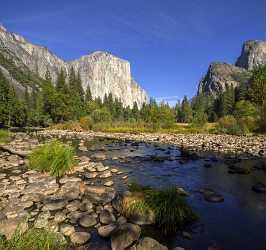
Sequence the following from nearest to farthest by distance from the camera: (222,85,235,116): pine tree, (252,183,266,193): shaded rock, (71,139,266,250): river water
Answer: (71,139,266,250): river water
(252,183,266,193): shaded rock
(222,85,235,116): pine tree

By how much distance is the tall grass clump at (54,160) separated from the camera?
35.2 ft

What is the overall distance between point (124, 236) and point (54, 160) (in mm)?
6607

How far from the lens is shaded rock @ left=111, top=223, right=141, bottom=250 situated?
5.18m

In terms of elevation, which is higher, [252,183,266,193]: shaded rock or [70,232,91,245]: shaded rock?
[252,183,266,193]: shaded rock

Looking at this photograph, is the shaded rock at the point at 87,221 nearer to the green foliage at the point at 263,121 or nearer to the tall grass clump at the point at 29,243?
the tall grass clump at the point at 29,243

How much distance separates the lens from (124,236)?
538 cm

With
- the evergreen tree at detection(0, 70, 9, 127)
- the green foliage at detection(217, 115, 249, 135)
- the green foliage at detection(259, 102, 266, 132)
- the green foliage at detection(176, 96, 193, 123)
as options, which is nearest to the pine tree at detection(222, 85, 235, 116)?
the green foliage at detection(176, 96, 193, 123)

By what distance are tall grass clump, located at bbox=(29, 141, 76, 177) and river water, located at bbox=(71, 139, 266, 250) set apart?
2557 mm

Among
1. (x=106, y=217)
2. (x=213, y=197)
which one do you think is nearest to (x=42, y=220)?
(x=106, y=217)

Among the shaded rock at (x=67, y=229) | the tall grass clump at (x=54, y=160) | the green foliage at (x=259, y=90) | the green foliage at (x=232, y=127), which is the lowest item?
the shaded rock at (x=67, y=229)

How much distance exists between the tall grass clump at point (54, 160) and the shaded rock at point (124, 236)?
5774 mm

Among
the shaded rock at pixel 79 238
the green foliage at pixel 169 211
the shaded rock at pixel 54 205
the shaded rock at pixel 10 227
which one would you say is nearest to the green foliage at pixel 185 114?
the green foliage at pixel 169 211

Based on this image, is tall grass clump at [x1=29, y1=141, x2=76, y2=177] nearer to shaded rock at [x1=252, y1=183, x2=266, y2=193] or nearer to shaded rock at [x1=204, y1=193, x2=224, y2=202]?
shaded rock at [x1=204, y1=193, x2=224, y2=202]

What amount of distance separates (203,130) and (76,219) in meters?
37.3
